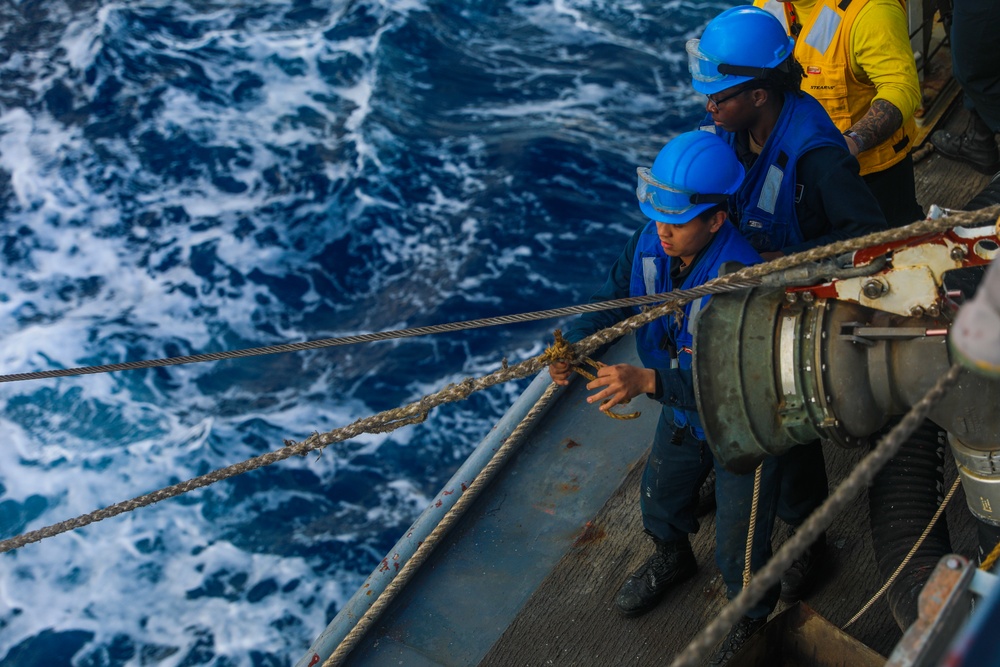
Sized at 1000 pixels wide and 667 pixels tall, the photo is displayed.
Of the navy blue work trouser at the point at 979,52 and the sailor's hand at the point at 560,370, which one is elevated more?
the navy blue work trouser at the point at 979,52

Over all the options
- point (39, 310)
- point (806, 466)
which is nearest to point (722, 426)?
point (806, 466)

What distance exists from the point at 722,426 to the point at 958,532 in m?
1.52

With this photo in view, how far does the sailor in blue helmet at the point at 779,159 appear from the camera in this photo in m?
2.96

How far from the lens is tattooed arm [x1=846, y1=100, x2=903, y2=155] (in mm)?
3355

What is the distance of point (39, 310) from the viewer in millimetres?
8523

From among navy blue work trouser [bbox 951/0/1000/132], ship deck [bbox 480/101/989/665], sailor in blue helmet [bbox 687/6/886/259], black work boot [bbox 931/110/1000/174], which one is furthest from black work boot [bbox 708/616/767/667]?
black work boot [bbox 931/110/1000/174]

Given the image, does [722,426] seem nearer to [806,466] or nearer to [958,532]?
[806,466]

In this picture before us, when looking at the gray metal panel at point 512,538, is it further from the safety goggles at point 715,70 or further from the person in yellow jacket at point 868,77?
the safety goggles at point 715,70

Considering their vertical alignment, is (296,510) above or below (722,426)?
below

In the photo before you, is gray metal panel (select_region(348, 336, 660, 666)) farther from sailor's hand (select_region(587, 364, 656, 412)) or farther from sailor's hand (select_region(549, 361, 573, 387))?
sailor's hand (select_region(587, 364, 656, 412))

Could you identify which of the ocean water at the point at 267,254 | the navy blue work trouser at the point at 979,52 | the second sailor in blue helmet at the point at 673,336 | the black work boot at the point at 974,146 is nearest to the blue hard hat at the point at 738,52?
the second sailor in blue helmet at the point at 673,336

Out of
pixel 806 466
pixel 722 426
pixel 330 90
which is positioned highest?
pixel 722 426

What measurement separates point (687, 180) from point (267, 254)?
6.81 meters

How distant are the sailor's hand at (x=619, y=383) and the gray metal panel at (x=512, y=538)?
4.03 ft
